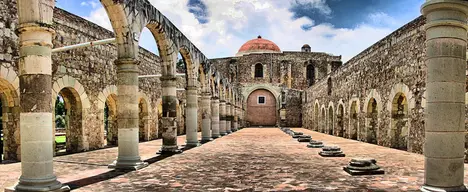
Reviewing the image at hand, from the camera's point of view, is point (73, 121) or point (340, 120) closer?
point (73, 121)

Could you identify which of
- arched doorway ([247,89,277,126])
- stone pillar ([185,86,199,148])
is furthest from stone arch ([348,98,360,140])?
arched doorway ([247,89,277,126])

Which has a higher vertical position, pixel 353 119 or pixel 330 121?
pixel 353 119

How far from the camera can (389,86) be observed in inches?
484

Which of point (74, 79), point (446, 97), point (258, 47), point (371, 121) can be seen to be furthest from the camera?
point (258, 47)

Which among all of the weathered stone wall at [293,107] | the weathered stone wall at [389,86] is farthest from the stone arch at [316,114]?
the weathered stone wall at [293,107]

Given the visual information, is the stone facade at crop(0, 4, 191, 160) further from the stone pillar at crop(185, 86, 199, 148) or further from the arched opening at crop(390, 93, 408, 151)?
the arched opening at crop(390, 93, 408, 151)

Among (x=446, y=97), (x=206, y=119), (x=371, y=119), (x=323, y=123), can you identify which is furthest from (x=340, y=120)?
(x=446, y=97)

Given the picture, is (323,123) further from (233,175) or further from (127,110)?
(233,175)

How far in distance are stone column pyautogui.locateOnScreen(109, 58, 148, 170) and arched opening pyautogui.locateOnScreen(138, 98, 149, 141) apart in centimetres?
822

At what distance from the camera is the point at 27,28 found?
4832 mm

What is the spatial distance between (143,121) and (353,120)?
955 cm

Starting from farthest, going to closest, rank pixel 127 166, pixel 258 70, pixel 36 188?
pixel 258 70
pixel 127 166
pixel 36 188

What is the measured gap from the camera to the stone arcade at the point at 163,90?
Result: 4.56 metres

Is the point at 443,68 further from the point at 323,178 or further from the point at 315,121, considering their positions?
the point at 315,121
